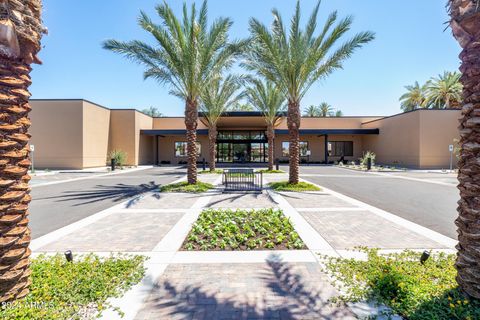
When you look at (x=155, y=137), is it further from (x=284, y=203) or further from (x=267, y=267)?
(x=267, y=267)

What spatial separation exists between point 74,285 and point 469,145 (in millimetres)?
5929

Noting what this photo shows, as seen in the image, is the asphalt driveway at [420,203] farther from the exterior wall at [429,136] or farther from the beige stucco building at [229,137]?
the exterior wall at [429,136]

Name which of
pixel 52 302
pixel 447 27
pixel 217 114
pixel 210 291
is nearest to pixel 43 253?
pixel 52 302

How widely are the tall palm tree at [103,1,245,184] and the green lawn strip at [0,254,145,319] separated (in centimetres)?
912

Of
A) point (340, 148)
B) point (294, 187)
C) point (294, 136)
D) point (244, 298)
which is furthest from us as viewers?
point (340, 148)

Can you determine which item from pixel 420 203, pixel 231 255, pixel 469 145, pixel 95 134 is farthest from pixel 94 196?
pixel 95 134

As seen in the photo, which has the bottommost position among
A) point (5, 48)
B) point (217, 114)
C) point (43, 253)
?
point (43, 253)

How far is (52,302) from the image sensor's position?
10.6 feet

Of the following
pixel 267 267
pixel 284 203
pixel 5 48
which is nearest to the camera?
pixel 5 48

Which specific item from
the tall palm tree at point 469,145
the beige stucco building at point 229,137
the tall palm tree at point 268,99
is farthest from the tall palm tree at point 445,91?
the tall palm tree at point 469,145

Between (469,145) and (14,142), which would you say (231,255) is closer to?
(14,142)

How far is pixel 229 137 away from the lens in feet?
111

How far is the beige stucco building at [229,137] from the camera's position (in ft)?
80.9

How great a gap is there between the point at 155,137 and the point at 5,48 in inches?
1289
